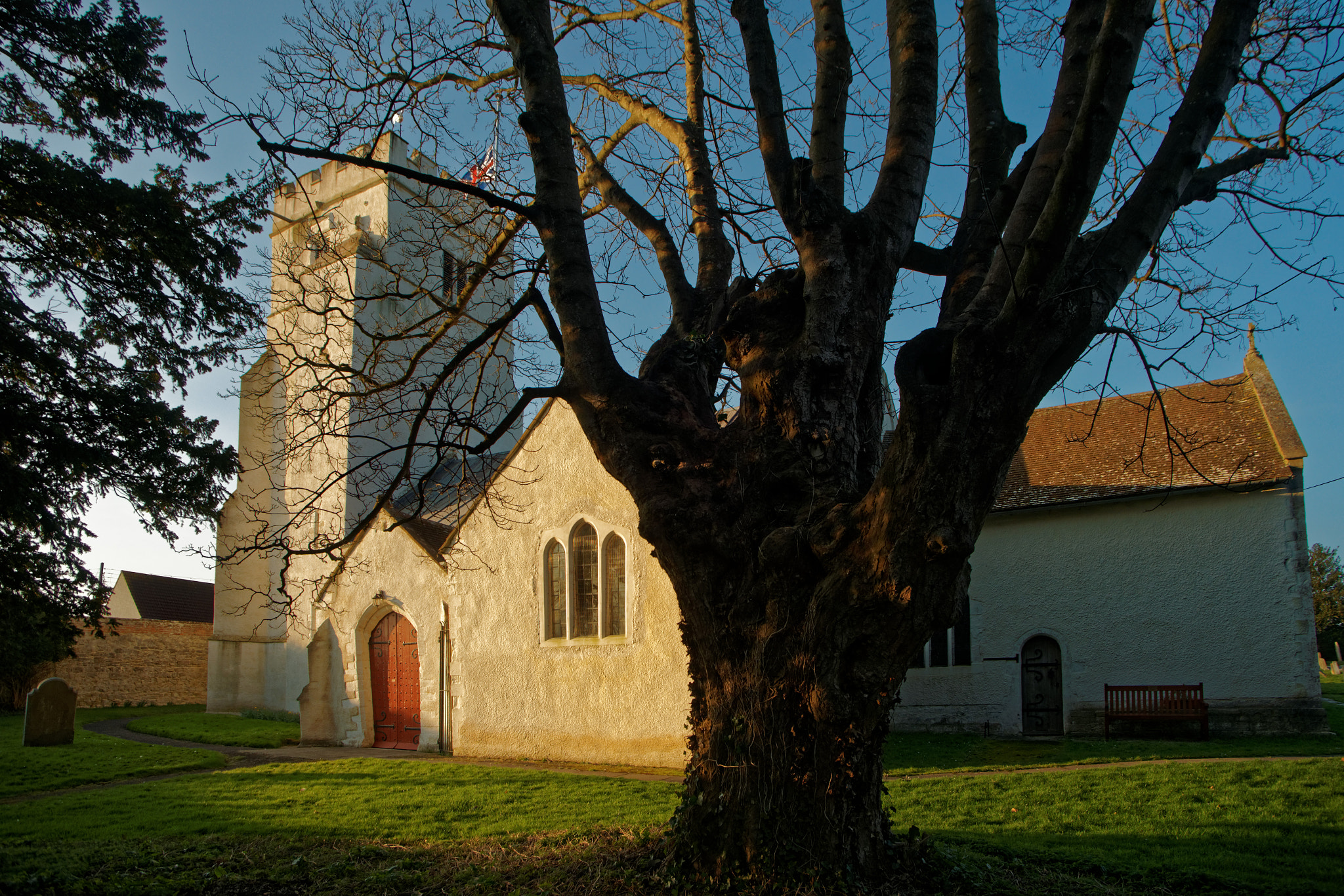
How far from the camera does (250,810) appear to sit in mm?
8523

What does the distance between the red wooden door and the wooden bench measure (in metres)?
12.9

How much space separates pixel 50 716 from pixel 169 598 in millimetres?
24176

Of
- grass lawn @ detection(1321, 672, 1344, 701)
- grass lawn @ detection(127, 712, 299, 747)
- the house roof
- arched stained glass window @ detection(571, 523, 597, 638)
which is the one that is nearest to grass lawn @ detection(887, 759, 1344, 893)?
arched stained glass window @ detection(571, 523, 597, 638)

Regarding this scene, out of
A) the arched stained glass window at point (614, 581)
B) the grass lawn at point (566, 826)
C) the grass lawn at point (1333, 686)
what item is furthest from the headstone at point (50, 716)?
the grass lawn at point (1333, 686)

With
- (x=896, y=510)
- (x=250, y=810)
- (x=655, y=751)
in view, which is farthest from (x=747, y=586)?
(x=655, y=751)

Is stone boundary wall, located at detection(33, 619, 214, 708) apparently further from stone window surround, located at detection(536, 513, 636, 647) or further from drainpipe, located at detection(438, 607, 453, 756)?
stone window surround, located at detection(536, 513, 636, 647)

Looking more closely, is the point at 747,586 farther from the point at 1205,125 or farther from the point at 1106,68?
the point at 1205,125

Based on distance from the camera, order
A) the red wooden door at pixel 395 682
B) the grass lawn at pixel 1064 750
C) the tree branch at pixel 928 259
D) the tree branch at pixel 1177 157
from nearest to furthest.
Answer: the tree branch at pixel 1177 157 < the tree branch at pixel 928 259 < the grass lawn at pixel 1064 750 < the red wooden door at pixel 395 682

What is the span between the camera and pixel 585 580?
13.1m

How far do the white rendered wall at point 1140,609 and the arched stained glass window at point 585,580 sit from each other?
7894mm

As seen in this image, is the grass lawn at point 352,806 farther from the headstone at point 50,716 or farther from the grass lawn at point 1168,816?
the headstone at point 50,716

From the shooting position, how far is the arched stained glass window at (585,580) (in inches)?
508

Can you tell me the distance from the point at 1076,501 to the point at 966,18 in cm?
1236

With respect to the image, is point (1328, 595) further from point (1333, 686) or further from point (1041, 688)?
point (1041, 688)
